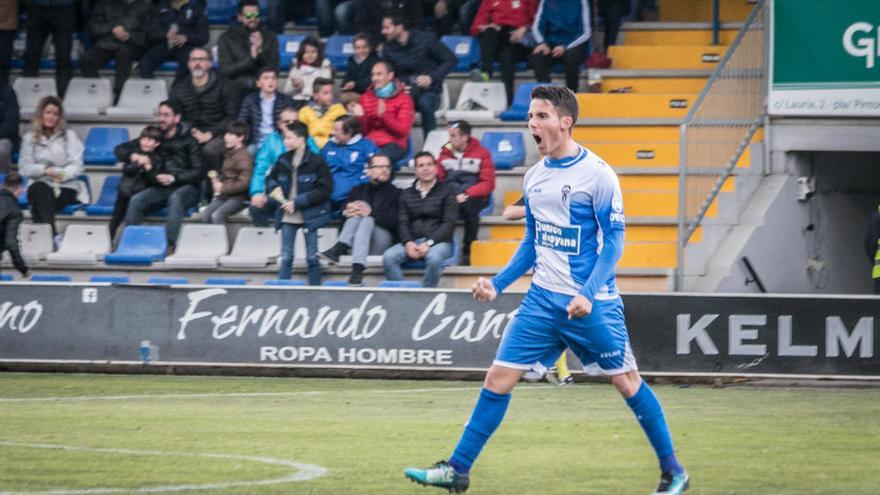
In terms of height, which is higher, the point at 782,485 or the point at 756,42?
the point at 756,42

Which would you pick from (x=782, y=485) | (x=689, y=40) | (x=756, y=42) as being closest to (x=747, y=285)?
(x=756, y=42)

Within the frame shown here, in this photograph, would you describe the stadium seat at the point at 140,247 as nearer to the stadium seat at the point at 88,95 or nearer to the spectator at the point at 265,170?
the spectator at the point at 265,170

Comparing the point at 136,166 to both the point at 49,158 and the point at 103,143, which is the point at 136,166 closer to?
the point at 49,158

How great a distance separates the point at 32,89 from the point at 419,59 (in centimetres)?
536

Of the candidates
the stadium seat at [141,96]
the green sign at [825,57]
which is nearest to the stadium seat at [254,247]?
the stadium seat at [141,96]

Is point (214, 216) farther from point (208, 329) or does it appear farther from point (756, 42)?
point (756, 42)

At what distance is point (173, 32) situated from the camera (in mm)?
19656

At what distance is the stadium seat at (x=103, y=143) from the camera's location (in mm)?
18859

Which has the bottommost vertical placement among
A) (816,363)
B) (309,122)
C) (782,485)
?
(816,363)

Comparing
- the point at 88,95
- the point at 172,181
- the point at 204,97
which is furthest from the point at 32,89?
the point at 172,181

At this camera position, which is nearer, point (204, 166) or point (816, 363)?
point (816, 363)

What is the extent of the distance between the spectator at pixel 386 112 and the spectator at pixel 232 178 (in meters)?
1.33

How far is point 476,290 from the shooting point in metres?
7.45

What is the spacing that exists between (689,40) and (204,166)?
255 inches
